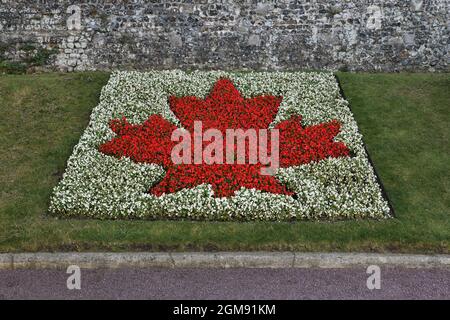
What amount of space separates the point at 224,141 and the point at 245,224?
2929 mm

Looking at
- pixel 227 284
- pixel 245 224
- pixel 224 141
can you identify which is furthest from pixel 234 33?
pixel 227 284

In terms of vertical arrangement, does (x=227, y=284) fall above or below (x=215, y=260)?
below

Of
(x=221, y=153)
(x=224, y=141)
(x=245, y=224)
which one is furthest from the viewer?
(x=224, y=141)

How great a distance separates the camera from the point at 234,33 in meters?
16.2

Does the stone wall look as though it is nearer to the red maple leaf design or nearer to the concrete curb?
the red maple leaf design

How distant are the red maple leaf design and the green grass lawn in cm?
109

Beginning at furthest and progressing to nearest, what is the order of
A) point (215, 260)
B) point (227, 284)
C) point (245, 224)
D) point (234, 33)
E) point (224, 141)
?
point (234, 33)
point (224, 141)
point (245, 224)
point (215, 260)
point (227, 284)

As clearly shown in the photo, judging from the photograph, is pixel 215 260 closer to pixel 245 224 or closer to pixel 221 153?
pixel 245 224

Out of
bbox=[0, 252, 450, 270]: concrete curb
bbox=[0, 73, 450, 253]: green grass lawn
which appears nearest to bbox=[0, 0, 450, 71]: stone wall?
bbox=[0, 73, 450, 253]: green grass lawn

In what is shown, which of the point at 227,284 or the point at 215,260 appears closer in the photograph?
the point at 227,284

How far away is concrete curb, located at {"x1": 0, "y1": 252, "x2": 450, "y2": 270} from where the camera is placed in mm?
8955

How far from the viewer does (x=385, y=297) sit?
27.4ft
